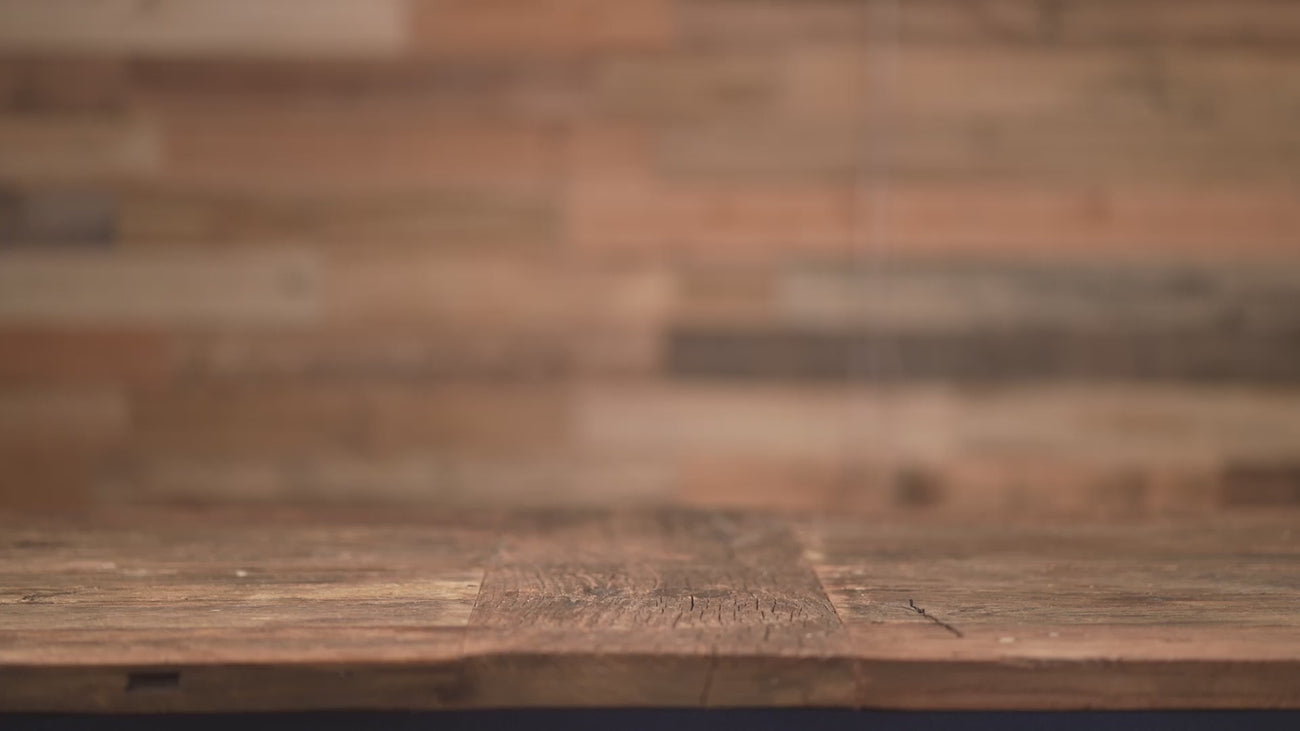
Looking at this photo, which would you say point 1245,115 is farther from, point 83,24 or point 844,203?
point 83,24

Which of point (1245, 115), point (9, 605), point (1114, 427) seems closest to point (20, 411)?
point (9, 605)

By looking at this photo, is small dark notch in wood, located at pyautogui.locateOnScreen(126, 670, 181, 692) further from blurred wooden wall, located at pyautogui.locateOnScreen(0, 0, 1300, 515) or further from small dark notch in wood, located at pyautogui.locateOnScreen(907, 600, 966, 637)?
blurred wooden wall, located at pyautogui.locateOnScreen(0, 0, 1300, 515)

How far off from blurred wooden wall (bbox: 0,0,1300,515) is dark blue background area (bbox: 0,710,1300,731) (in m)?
0.83

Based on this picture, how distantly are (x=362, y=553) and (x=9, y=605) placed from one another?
241 mm

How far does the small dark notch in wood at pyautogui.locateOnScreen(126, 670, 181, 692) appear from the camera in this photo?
0.54m

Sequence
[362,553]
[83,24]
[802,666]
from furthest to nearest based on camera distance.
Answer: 1. [83,24]
2. [362,553]
3. [802,666]

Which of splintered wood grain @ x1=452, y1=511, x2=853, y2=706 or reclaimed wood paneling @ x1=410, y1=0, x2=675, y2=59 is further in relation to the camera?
reclaimed wood paneling @ x1=410, y1=0, x2=675, y2=59

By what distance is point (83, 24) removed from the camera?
138 centimetres

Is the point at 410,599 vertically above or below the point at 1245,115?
below

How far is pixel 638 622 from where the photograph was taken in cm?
60

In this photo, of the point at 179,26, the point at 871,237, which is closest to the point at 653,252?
the point at 871,237

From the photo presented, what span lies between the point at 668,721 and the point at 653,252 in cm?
91

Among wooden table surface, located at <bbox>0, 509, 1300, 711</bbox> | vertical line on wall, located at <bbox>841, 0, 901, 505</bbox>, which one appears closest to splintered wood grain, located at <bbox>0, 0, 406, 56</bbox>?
vertical line on wall, located at <bbox>841, 0, 901, 505</bbox>

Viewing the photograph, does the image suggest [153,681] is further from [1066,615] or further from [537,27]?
[537,27]
